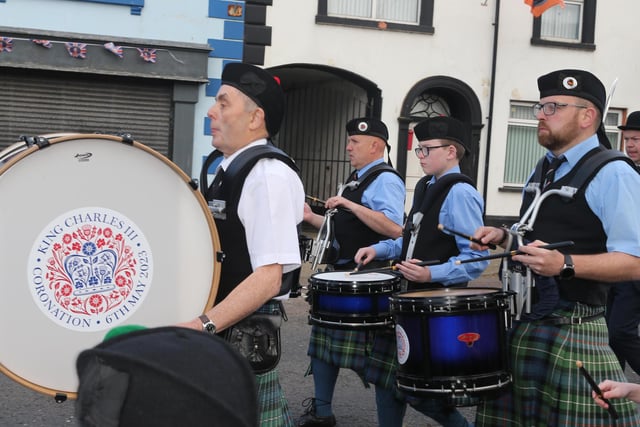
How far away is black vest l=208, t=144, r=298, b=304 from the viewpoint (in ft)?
9.26

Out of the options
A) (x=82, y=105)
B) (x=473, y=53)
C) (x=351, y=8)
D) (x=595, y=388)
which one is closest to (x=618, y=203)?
(x=595, y=388)

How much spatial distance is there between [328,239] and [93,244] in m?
2.81

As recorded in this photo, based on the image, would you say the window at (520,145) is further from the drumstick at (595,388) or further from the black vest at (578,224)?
the drumstick at (595,388)

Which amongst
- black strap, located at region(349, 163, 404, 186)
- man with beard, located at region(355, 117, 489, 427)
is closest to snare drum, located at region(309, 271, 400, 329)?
man with beard, located at region(355, 117, 489, 427)

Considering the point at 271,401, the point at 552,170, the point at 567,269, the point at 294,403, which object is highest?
the point at 552,170

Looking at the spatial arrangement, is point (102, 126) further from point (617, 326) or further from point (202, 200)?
point (202, 200)

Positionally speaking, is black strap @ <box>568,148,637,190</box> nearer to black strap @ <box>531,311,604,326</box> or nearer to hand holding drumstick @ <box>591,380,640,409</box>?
black strap @ <box>531,311,604,326</box>

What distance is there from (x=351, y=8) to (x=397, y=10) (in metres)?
0.78

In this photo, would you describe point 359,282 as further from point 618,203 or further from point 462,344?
point 618,203

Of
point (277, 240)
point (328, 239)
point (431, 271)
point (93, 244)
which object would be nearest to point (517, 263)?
point (431, 271)

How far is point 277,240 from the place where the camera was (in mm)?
2713

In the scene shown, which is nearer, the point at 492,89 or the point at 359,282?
the point at 359,282

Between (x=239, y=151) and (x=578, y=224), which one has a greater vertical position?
(x=239, y=151)

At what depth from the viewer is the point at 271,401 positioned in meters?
2.96
